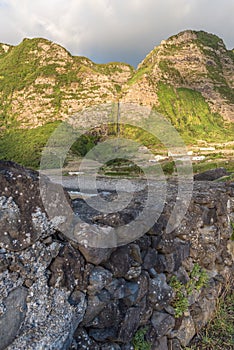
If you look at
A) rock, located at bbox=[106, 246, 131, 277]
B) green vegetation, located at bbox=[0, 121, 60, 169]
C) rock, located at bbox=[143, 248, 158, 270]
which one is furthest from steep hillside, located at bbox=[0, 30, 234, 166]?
rock, located at bbox=[106, 246, 131, 277]

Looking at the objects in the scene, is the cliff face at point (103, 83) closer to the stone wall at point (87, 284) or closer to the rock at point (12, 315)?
the stone wall at point (87, 284)

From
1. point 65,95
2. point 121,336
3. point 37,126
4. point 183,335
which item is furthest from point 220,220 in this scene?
point 65,95

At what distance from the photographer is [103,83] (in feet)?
474

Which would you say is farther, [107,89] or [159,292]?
[107,89]

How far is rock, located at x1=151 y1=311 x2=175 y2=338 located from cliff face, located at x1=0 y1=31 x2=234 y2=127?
4900 inches

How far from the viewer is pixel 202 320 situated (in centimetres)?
481

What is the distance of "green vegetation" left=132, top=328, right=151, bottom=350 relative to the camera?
3.64m

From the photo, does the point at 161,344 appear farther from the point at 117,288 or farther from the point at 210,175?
the point at 210,175

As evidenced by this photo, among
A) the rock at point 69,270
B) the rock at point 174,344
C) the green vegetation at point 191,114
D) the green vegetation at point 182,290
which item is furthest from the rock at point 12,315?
the green vegetation at point 191,114

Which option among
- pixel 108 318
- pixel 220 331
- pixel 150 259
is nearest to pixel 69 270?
pixel 108 318

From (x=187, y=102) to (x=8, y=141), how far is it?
8985 centimetres

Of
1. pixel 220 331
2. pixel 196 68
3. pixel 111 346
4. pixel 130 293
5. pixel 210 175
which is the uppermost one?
pixel 196 68

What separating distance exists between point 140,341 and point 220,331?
5.97ft

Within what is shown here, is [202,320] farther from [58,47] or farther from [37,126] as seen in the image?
[58,47]
